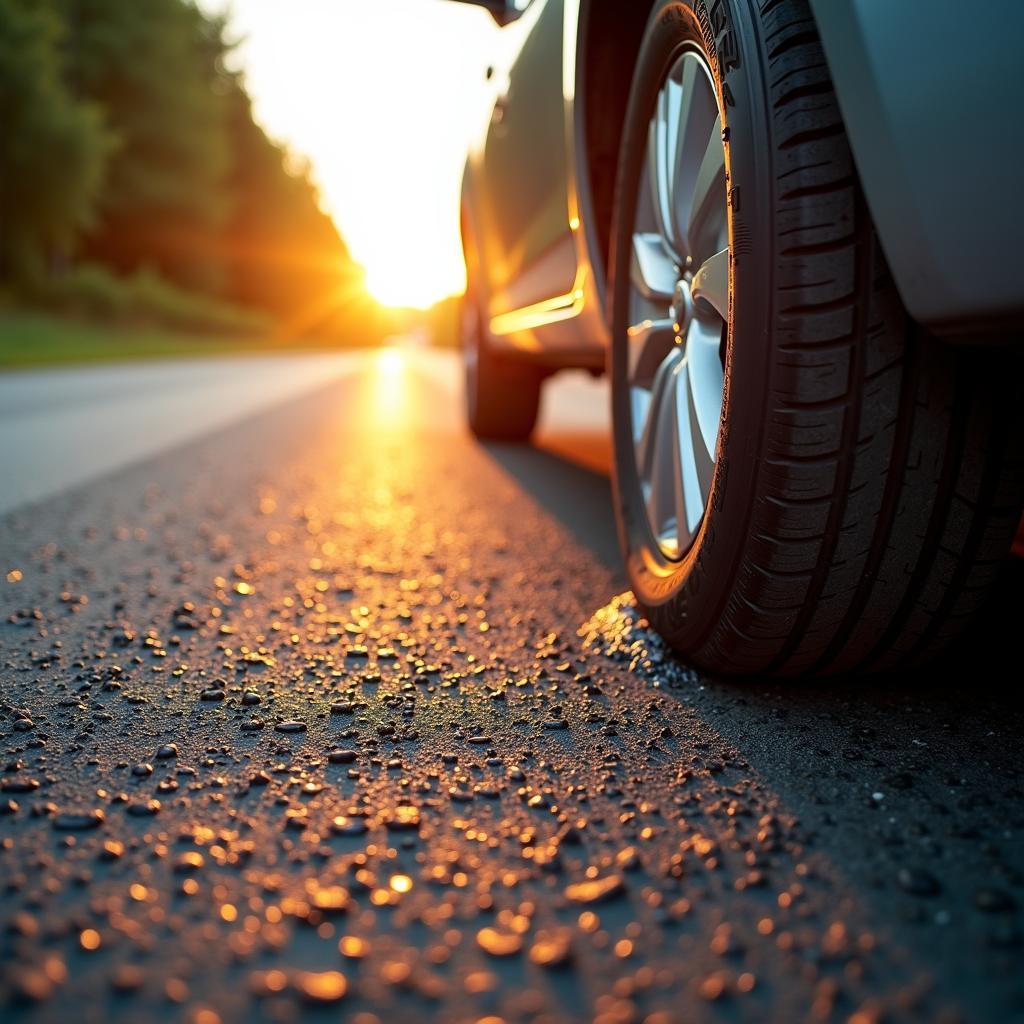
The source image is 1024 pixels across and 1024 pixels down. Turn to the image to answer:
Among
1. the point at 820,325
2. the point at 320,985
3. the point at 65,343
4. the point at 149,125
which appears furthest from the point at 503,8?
the point at 149,125

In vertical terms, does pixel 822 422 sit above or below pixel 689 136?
below

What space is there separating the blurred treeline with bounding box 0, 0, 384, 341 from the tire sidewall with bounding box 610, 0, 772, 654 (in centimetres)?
2701

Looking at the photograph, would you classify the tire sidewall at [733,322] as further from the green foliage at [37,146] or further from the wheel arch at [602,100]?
the green foliage at [37,146]

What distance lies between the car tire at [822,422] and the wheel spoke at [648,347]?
0.50 meters

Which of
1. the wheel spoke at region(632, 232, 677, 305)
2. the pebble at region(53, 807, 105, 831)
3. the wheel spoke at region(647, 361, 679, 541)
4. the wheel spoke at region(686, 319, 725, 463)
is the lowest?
the pebble at region(53, 807, 105, 831)

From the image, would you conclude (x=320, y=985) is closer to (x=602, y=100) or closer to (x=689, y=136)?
(x=689, y=136)

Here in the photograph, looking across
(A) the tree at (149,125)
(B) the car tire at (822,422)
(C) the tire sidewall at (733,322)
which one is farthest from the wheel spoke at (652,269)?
(A) the tree at (149,125)

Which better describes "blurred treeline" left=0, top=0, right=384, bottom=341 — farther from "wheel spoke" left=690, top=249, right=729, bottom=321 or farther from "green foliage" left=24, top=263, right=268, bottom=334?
"wheel spoke" left=690, top=249, right=729, bottom=321

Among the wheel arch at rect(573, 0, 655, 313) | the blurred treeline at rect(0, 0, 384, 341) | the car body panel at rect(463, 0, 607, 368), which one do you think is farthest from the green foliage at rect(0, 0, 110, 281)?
the wheel arch at rect(573, 0, 655, 313)

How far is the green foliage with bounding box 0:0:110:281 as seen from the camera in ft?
78.4

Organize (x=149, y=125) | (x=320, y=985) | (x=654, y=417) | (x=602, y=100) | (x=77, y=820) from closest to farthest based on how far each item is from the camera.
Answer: (x=320, y=985)
(x=77, y=820)
(x=654, y=417)
(x=602, y=100)
(x=149, y=125)

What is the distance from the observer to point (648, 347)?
2.04 meters

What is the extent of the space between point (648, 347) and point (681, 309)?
205 millimetres

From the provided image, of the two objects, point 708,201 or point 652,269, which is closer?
point 708,201
